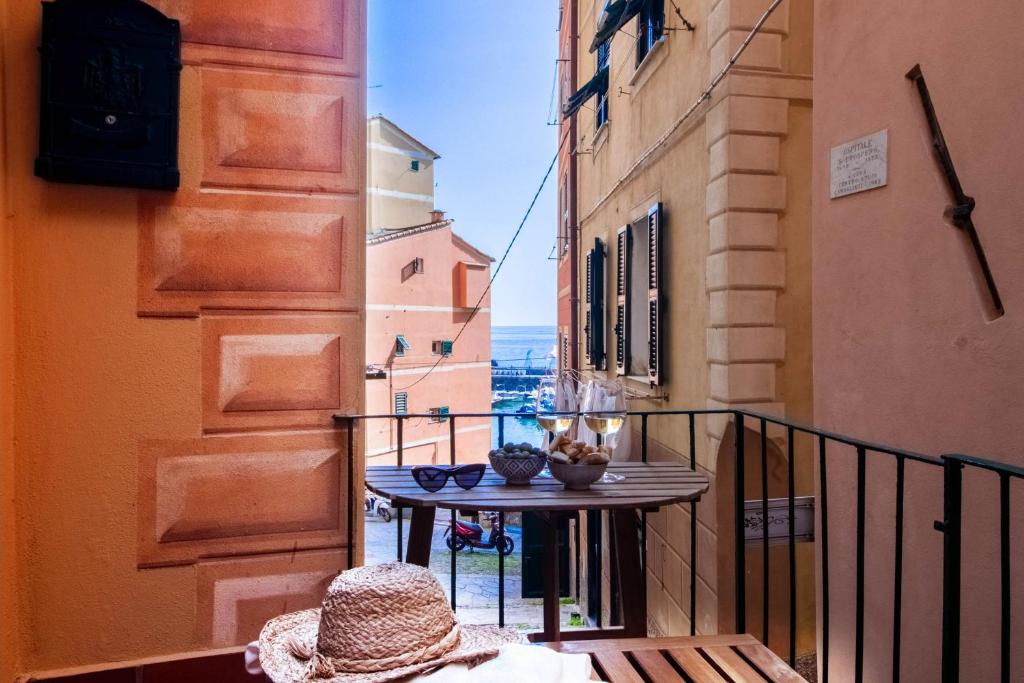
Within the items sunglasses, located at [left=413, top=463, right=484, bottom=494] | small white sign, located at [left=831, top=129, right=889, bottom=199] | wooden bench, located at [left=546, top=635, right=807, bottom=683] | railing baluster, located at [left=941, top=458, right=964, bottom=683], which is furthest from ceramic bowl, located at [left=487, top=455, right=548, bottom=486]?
small white sign, located at [left=831, top=129, right=889, bottom=199]

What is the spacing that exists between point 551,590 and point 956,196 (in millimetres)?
2272

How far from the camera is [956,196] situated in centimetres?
271

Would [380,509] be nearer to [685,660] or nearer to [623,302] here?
[623,302]

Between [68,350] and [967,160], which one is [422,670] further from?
[967,160]

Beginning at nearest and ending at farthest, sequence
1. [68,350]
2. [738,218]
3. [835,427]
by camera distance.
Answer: [68,350]
[835,427]
[738,218]

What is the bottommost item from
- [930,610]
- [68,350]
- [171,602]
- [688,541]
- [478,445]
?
[478,445]

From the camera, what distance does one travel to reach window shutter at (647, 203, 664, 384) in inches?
254

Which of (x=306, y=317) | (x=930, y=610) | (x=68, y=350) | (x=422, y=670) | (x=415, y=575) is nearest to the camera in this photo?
(x=422, y=670)

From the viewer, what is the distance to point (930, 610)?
284 cm

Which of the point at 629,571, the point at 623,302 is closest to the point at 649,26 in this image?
the point at 623,302

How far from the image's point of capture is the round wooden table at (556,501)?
2270mm

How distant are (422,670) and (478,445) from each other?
2338cm

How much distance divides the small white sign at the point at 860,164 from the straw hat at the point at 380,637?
9.29 feet

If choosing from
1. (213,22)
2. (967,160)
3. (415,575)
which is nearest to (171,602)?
(415,575)
